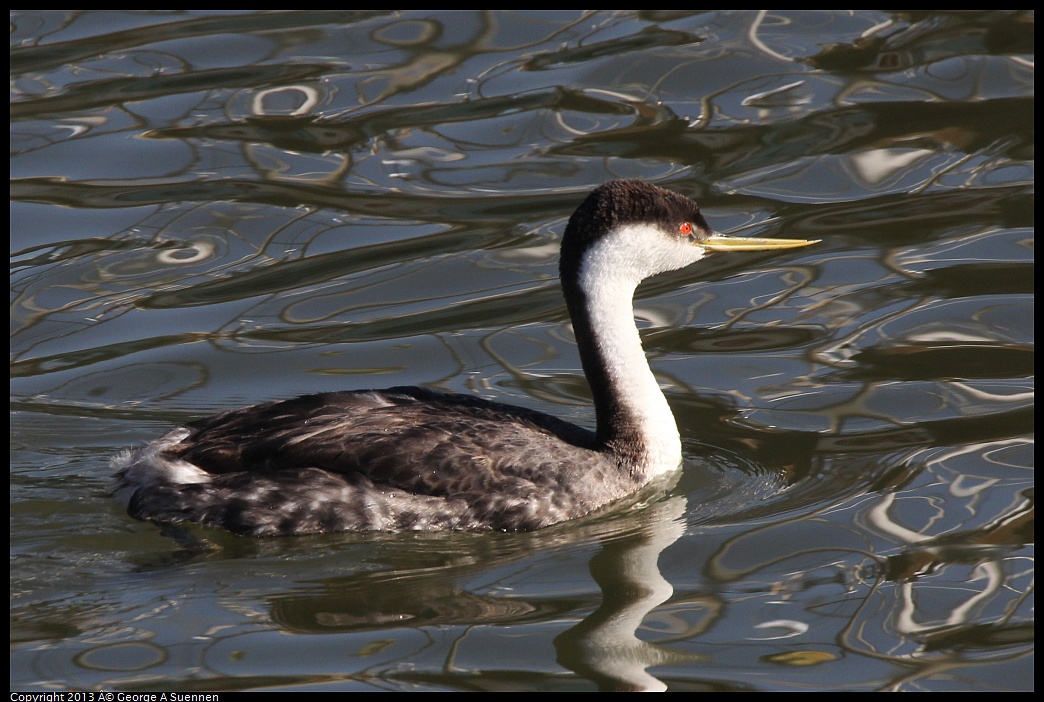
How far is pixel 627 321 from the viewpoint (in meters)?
6.54

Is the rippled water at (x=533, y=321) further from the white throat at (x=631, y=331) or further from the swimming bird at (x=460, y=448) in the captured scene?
the white throat at (x=631, y=331)

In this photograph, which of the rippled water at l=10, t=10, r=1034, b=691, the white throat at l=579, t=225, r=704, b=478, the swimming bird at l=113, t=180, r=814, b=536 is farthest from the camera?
the white throat at l=579, t=225, r=704, b=478

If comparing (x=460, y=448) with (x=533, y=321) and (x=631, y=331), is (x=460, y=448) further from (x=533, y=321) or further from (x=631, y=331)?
(x=533, y=321)

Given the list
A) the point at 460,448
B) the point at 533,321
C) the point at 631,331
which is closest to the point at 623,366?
the point at 631,331

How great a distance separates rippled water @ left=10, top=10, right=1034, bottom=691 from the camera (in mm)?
5391

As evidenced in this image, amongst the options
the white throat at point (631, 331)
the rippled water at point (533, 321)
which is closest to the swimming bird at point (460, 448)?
the white throat at point (631, 331)

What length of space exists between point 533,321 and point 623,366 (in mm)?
1756

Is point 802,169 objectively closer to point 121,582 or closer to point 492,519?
point 492,519

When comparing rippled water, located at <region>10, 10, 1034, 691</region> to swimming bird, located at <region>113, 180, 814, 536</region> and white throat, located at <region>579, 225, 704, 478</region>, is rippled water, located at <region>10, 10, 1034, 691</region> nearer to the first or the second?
swimming bird, located at <region>113, 180, 814, 536</region>

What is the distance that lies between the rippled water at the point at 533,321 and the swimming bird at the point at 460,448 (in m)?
0.14

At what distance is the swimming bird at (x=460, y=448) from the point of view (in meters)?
6.11

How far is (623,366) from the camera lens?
257 inches

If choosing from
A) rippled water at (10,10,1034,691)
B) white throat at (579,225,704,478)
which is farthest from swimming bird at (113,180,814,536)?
rippled water at (10,10,1034,691)

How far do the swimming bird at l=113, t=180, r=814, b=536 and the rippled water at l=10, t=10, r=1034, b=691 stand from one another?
0.14 metres
